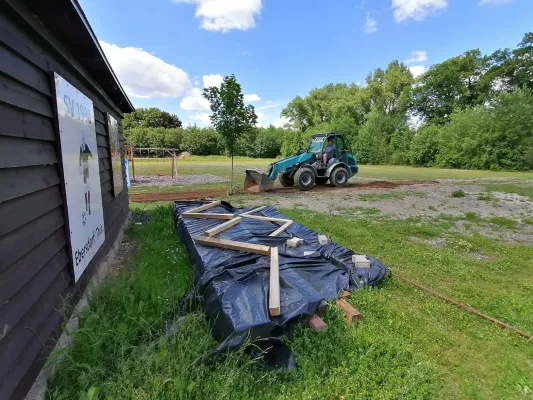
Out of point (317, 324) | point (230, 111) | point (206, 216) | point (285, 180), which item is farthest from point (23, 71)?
point (285, 180)

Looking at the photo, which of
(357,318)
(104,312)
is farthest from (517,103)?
(104,312)

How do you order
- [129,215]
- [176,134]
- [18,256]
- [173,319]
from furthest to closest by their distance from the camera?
1. [176,134]
2. [129,215]
3. [173,319]
4. [18,256]

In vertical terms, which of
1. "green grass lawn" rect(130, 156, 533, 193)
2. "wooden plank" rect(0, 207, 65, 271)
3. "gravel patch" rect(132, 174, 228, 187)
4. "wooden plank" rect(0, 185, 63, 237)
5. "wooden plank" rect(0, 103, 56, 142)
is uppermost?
"wooden plank" rect(0, 103, 56, 142)

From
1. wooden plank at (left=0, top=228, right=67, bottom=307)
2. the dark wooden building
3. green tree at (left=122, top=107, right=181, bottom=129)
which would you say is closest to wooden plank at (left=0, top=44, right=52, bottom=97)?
the dark wooden building

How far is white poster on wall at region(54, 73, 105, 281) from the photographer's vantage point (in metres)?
2.40

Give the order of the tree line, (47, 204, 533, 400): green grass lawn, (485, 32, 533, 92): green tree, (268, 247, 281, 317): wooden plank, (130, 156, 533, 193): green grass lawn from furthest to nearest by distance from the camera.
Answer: (485, 32, 533, 92): green tree
the tree line
(130, 156, 533, 193): green grass lawn
(268, 247, 281, 317): wooden plank
(47, 204, 533, 400): green grass lawn

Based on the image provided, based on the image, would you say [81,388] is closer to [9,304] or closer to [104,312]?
[9,304]

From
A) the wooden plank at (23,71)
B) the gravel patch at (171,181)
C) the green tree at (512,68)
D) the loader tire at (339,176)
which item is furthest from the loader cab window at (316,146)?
the green tree at (512,68)

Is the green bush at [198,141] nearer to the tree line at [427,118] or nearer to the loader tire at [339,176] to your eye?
the tree line at [427,118]

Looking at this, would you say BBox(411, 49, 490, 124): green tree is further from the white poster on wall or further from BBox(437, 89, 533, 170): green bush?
the white poster on wall

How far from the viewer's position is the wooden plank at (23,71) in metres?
1.59

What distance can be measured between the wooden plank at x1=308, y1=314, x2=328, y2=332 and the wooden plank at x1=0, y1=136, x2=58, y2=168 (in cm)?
223

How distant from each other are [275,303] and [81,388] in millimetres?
1306

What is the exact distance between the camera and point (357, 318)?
2492 millimetres
